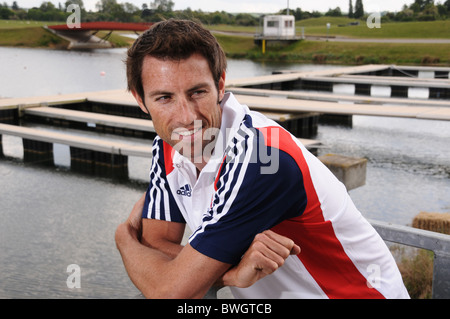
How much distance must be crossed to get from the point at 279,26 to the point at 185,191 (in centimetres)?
4657

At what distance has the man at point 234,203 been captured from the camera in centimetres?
157

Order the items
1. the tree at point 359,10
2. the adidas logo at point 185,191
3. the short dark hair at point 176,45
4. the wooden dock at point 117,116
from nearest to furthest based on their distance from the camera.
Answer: the short dark hair at point 176,45 < the adidas logo at point 185,191 < the wooden dock at point 117,116 < the tree at point 359,10

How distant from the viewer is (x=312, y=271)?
1747 mm

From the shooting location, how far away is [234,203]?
5.16 ft

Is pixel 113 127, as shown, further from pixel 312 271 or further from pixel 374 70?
pixel 374 70

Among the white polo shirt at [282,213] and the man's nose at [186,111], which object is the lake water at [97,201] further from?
the white polo shirt at [282,213]

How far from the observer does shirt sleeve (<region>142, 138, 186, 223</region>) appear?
6.89 ft

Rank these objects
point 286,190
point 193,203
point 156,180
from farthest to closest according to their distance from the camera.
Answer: point 156,180 < point 193,203 < point 286,190

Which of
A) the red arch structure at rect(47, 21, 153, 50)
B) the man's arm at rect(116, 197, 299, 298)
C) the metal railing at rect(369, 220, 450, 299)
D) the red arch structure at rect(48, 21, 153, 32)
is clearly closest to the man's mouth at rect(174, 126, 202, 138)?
the man's arm at rect(116, 197, 299, 298)

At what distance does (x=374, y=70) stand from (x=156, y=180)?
94.8 feet

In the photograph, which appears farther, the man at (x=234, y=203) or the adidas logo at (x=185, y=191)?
the adidas logo at (x=185, y=191)

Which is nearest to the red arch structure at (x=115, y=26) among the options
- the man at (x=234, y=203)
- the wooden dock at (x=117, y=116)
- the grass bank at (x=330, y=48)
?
the grass bank at (x=330, y=48)

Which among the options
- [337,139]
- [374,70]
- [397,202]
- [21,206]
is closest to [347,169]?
[397,202]

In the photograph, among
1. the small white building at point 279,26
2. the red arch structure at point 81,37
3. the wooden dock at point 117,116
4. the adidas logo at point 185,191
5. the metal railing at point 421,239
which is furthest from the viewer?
the red arch structure at point 81,37
